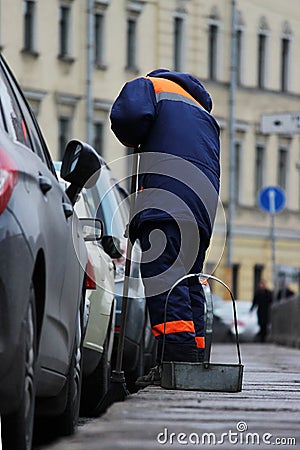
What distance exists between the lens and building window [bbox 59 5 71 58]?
50781mm

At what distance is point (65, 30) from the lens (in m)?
51.1

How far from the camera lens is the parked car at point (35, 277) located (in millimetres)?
6070

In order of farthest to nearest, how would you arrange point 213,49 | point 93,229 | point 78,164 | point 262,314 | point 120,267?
point 213,49, point 262,314, point 120,267, point 93,229, point 78,164

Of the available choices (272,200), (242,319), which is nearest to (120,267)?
(272,200)

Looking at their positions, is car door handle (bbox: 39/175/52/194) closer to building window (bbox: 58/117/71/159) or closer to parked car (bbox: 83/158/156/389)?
parked car (bbox: 83/158/156/389)

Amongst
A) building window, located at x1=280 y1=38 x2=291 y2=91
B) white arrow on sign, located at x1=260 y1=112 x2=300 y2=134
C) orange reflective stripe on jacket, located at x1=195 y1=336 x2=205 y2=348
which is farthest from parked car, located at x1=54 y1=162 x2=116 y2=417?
building window, located at x1=280 y1=38 x2=291 y2=91

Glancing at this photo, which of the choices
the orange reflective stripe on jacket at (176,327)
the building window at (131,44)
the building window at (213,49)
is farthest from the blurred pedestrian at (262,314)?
the orange reflective stripe on jacket at (176,327)

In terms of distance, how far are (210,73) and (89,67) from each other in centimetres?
770

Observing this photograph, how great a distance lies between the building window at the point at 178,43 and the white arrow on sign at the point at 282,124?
28.2 meters

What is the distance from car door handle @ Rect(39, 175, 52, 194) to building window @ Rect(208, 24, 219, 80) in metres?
51.5

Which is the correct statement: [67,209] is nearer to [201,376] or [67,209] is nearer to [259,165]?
[201,376]

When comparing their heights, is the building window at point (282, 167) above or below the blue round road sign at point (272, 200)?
above

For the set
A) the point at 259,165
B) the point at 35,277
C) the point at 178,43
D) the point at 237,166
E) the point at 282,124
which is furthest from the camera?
the point at 259,165

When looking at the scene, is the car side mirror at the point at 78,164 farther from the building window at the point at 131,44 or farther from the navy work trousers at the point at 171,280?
the building window at the point at 131,44
